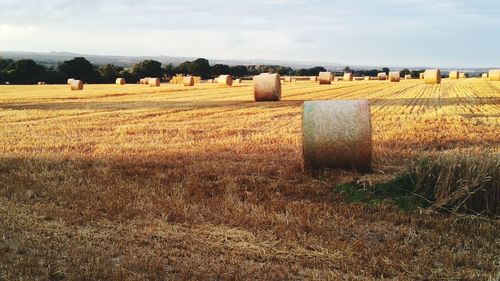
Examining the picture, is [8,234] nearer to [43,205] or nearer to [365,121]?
[43,205]

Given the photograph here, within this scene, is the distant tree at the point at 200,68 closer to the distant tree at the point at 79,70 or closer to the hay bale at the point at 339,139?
the distant tree at the point at 79,70

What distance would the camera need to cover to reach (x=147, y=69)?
76500 millimetres

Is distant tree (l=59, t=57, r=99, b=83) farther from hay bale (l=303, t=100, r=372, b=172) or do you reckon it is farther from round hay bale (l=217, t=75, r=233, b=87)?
hay bale (l=303, t=100, r=372, b=172)

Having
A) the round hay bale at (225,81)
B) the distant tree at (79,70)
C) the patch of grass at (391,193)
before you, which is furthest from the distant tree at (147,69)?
the patch of grass at (391,193)

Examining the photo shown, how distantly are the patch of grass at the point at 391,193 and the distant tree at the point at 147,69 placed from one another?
6621 cm

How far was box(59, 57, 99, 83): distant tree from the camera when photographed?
228 feet

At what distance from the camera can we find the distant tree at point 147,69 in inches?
2929

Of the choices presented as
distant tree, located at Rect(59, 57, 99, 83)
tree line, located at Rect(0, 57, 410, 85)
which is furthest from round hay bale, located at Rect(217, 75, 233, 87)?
distant tree, located at Rect(59, 57, 99, 83)

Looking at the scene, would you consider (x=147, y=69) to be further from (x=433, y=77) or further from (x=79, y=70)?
(x=433, y=77)

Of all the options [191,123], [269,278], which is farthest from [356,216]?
[191,123]

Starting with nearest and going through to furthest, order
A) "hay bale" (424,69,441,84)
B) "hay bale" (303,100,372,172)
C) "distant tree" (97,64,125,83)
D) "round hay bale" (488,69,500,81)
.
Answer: "hay bale" (303,100,372,172) → "hay bale" (424,69,441,84) → "round hay bale" (488,69,500,81) → "distant tree" (97,64,125,83)

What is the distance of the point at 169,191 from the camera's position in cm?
877

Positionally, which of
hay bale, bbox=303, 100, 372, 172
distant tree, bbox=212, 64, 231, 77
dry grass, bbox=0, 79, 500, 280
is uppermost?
distant tree, bbox=212, 64, 231, 77

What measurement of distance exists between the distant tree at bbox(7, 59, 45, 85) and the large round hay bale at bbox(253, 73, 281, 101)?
156ft
